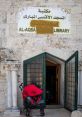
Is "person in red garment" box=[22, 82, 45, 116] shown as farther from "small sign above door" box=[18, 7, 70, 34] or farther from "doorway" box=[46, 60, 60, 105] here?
"doorway" box=[46, 60, 60, 105]

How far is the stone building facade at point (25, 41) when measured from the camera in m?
12.2

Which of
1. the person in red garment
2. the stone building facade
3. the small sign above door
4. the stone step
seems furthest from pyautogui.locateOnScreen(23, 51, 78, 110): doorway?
the stone step

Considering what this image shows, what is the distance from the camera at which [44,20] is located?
1234 cm

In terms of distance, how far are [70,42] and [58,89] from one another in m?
2.34

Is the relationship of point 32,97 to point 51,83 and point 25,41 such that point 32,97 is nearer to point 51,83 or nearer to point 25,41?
point 25,41

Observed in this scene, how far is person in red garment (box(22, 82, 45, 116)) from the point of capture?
1145 centimetres

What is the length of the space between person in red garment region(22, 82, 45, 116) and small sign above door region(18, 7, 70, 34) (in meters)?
2.13

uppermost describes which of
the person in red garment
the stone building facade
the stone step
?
the stone building facade

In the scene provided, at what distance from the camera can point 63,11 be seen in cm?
1246

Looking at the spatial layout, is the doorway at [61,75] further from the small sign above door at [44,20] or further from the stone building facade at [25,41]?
the small sign above door at [44,20]

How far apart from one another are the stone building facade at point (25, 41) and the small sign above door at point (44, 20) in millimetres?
135

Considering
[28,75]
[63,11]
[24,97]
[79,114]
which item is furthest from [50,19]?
[79,114]

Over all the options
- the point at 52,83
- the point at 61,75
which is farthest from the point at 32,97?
the point at 52,83

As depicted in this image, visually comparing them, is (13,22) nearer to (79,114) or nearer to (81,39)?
(81,39)
